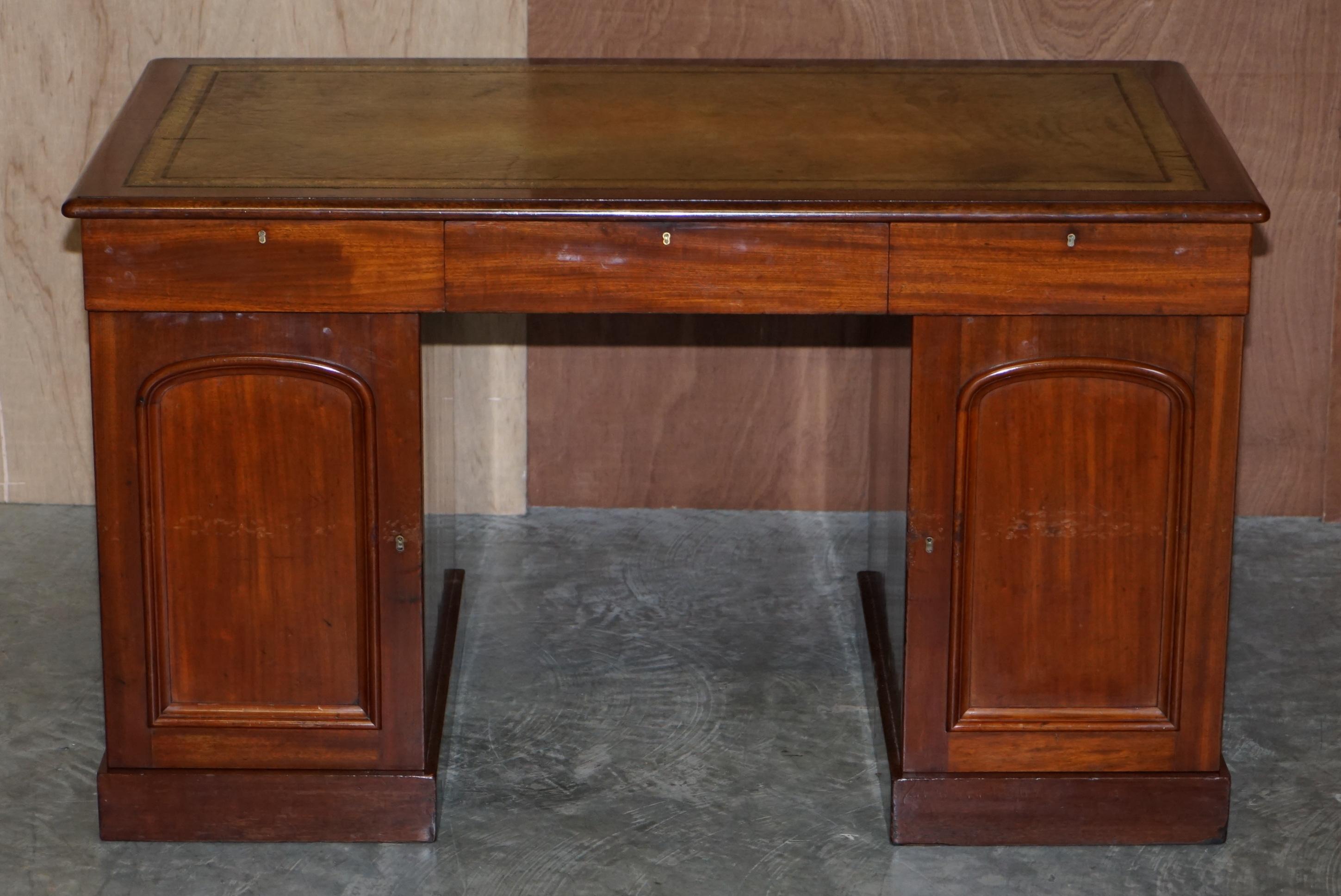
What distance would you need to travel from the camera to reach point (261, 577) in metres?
2.96

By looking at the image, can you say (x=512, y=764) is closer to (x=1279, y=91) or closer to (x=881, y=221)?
(x=881, y=221)

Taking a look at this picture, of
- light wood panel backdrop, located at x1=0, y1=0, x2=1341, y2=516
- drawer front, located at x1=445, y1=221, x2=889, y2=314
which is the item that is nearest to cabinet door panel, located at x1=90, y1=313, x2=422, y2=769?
drawer front, located at x1=445, y1=221, x2=889, y2=314

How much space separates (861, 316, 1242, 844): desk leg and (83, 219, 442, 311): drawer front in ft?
2.72

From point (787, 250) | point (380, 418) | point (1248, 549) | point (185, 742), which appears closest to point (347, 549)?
point (380, 418)

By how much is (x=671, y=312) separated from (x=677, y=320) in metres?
1.78

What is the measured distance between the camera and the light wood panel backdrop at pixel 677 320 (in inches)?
174

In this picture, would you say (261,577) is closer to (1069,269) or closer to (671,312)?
(671,312)

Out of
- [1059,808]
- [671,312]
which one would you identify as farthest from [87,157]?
[1059,808]

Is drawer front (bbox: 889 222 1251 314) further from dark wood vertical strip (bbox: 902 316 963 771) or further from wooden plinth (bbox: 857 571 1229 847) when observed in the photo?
wooden plinth (bbox: 857 571 1229 847)

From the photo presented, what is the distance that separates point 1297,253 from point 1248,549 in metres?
0.76

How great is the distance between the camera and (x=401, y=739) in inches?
119

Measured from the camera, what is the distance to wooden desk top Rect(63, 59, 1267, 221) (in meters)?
2.78

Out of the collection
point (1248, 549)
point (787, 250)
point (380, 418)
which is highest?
point (787, 250)

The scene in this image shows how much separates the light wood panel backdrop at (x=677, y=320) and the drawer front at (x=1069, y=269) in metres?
1.58
